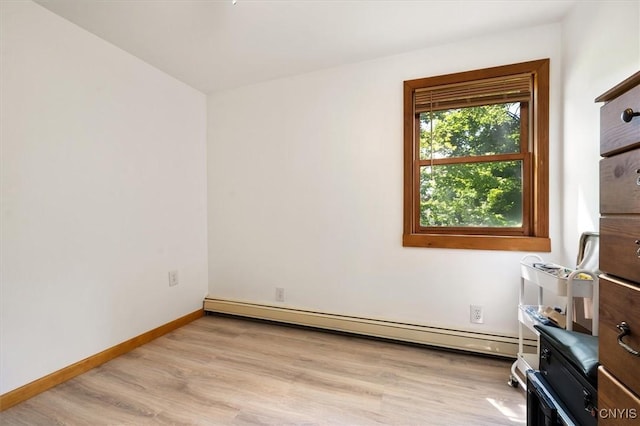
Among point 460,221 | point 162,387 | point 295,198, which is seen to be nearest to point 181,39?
point 295,198

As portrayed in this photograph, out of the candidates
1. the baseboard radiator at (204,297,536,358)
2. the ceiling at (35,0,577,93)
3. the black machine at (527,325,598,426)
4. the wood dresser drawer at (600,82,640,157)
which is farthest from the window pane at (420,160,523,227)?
the wood dresser drawer at (600,82,640,157)

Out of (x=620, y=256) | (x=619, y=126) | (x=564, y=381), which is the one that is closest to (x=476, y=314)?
(x=564, y=381)

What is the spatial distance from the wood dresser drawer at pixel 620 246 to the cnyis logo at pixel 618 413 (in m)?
0.29

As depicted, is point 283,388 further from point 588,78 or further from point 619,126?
point 588,78

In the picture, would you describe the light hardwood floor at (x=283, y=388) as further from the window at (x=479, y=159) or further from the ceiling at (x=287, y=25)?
the ceiling at (x=287, y=25)

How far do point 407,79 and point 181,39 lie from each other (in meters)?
1.72

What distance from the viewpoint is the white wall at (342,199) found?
2004mm

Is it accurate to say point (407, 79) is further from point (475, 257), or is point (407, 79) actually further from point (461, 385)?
point (461, 385)

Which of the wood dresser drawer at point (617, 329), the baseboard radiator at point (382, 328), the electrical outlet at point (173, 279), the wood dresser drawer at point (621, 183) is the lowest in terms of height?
the baseboard radiator at point (382, 328)

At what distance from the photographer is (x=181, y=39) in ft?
6.59

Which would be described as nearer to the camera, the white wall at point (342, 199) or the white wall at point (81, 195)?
the white wall at point (81, 195)

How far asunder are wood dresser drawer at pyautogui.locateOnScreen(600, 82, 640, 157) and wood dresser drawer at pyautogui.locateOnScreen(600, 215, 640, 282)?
18cm

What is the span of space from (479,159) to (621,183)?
4.87 ft

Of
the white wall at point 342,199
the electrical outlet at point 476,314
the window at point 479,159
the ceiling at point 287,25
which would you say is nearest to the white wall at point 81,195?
the ceiling at point 287,25
